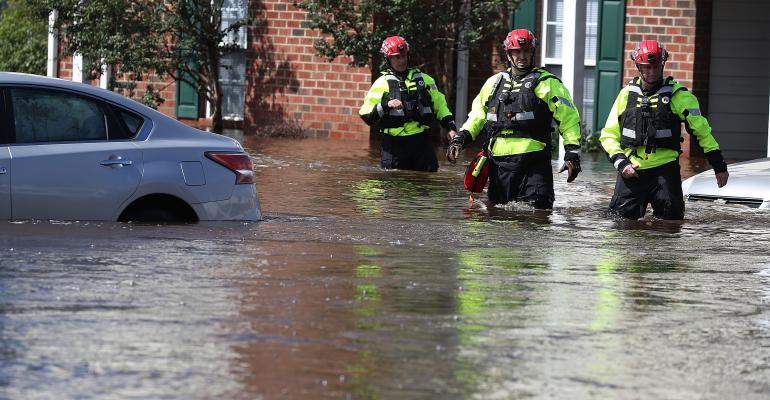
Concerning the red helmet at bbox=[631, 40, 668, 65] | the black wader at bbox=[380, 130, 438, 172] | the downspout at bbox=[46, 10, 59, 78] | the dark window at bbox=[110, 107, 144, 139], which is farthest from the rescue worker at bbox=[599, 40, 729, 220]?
the downspout at bbox=[46, 10, 59, 78]

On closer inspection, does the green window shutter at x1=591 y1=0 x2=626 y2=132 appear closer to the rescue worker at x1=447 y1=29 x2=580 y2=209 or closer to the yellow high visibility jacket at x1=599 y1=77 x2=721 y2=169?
the rescue worker at x1=447 y1=29 x2=580 y2=209

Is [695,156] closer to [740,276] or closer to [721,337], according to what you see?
[740,276]

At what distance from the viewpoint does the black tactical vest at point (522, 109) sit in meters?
13.1

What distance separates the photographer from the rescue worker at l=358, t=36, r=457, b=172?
15680 millimetres

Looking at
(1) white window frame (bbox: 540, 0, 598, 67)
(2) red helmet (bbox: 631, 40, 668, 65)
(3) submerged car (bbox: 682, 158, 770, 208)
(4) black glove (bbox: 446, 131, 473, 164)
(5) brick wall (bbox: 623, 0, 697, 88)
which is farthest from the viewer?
(1) white window frame (bbox: 540, 0, 598, 67)

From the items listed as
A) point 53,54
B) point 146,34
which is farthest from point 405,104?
point 53,54

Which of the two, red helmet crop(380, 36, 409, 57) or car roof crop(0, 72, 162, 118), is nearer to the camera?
car roof crop(0, 72, 162, 118)

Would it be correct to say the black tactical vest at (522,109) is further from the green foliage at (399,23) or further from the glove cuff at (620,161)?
the green foliage at (399,23)

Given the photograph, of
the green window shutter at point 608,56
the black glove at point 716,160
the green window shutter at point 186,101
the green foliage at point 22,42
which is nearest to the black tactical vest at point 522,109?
the black glove at point 716,160

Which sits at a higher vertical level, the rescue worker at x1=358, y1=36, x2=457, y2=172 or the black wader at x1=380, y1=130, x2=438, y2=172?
the rescue worker at x1=358, y1=36, x2=457, y2=172

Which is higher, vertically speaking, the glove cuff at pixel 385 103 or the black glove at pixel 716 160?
the glove cuff at pixel 385 103

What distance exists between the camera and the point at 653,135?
12680 millimetres

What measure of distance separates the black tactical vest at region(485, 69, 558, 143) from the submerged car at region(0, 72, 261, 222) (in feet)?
10.1

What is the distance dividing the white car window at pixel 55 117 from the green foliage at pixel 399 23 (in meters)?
11.6
